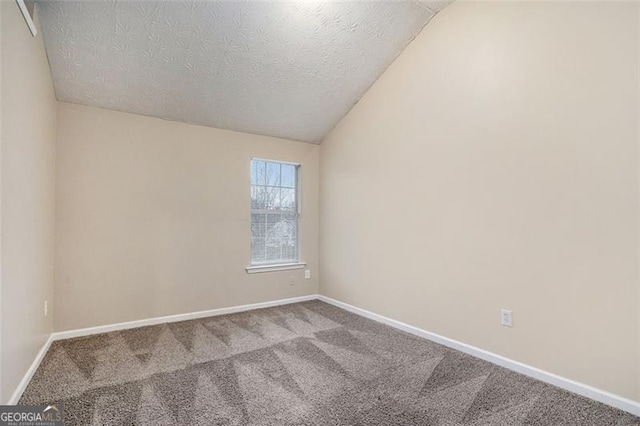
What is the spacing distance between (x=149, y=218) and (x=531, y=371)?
3.59m

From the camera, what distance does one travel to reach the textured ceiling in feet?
7.75

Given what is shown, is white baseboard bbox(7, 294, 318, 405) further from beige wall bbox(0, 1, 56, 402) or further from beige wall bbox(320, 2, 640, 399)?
beige wall bbox(320, 2, 640, 399)

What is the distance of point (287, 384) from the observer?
6.95ft

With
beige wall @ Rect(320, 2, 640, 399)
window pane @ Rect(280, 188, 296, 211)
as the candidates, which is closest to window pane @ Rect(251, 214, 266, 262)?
window pane @ Rect(280, 188, 296, 211)

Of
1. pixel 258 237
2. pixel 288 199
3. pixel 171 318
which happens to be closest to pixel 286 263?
pixel 258 237

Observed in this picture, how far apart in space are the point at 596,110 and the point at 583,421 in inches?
70.8

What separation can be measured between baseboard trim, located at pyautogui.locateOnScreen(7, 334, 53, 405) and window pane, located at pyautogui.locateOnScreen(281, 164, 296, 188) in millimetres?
2815

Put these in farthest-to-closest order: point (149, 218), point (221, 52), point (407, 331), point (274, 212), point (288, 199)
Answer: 1. point (288, 199)
2. point (274, 212)
3. point (149, 218)
4. point (407, 331)
5. point (221, 52)

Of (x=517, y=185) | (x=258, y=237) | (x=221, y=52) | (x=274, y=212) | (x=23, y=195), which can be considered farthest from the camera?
(x=274, y=212)

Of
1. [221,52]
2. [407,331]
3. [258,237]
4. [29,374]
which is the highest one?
[221,52]

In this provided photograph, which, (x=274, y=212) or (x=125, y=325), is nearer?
(x=125, y=325)

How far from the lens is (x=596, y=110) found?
1964 millimetres

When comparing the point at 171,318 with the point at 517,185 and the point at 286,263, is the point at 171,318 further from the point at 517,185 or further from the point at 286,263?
the point at 517,185

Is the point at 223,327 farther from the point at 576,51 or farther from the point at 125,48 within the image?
the point at 576,51
